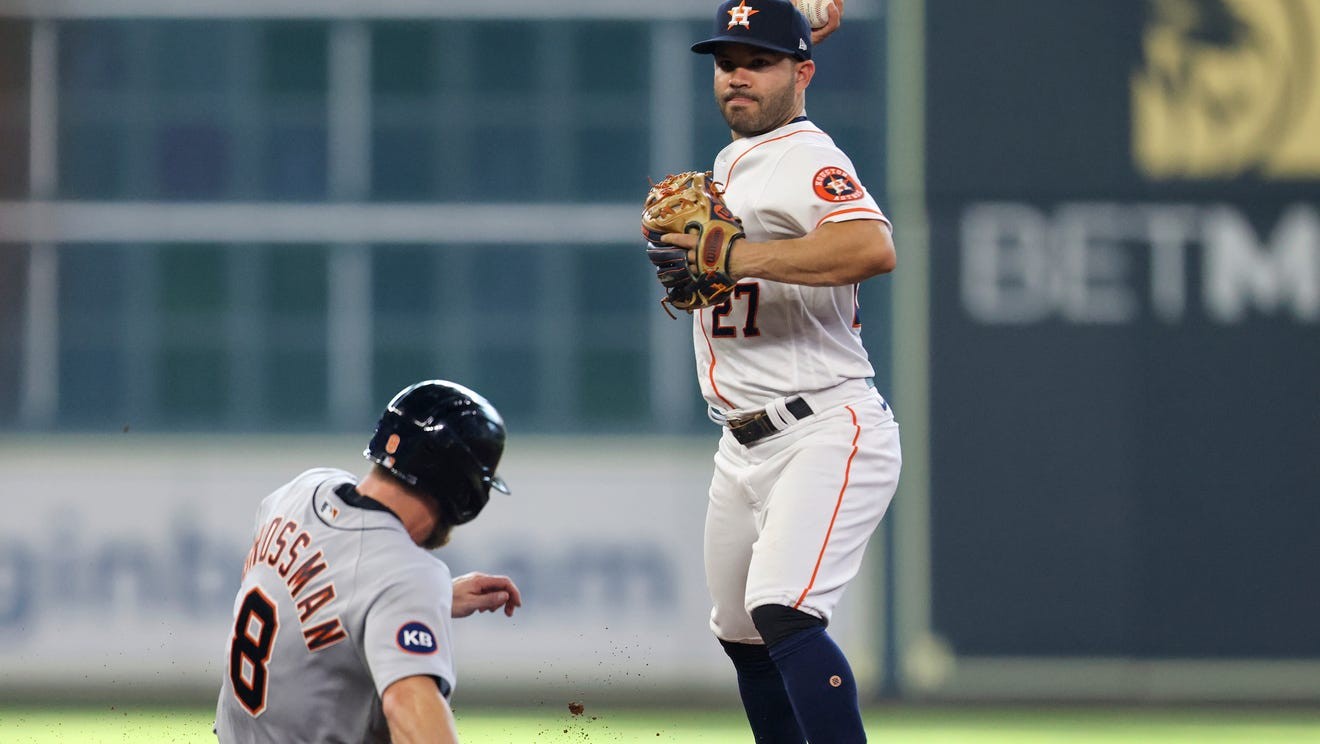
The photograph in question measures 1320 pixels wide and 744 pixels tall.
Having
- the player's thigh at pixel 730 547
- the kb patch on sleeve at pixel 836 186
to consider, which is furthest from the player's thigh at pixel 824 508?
the kb patch on sleeve at pixel 836 186

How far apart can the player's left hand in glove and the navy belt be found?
0.29 metres

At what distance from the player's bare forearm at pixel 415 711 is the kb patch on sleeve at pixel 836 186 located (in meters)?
1.74

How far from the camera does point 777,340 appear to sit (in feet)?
13.5

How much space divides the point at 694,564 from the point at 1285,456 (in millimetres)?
2962

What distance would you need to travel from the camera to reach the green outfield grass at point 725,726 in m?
7.24

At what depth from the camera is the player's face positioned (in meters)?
4.15

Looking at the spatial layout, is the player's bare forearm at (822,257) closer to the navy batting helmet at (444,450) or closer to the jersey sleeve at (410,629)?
the navy batting helmet at (444,450)

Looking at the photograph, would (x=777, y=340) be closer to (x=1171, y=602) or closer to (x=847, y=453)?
(x=847, y=453)

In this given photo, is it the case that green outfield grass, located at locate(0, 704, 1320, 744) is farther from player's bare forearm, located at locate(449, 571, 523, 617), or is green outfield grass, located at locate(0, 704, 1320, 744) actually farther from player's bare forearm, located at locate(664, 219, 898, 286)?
player's bare forearm, located at locate(449, 571, 523, 617)

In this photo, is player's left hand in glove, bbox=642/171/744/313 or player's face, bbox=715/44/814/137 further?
player's face, bbox=715/44/814/137

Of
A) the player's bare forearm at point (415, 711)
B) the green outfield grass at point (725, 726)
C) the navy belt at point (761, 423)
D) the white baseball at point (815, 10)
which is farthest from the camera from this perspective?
the green outfield grass at point (725, 726)

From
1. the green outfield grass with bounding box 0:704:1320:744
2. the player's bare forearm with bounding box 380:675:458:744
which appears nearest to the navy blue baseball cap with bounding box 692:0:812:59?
the player's bare forearm with bounding box 380:675:458:744

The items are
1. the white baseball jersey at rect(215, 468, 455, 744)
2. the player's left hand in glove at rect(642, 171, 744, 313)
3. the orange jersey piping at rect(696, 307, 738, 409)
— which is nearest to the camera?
the white baseball jersey at rect(215, 468, 455, 744)

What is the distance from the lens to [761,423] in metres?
4.05
